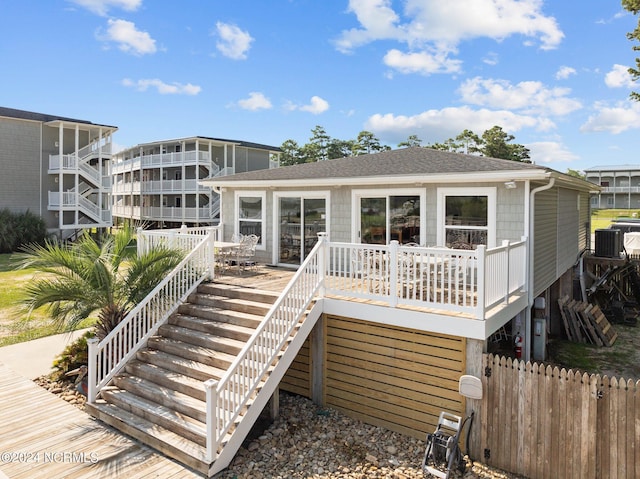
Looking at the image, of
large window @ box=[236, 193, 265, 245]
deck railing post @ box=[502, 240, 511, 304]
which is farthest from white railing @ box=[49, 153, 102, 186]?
deck railing post @ box=[502, 240, 511, 304]

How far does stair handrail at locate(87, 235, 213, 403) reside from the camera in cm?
674

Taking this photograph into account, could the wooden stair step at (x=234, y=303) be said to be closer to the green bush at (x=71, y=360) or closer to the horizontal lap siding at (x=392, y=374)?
the horizontal lap siding at (x=392, y=374)

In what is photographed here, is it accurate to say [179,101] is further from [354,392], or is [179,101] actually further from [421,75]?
[354,392]

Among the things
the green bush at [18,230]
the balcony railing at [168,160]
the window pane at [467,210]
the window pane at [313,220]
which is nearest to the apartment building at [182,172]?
the balcony railing at [168,160]

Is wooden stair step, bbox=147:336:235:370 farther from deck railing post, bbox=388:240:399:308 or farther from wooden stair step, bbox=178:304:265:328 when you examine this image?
deck railing post, bbox=388:240:399:308

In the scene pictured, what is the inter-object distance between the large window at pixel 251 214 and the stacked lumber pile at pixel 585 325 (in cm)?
887

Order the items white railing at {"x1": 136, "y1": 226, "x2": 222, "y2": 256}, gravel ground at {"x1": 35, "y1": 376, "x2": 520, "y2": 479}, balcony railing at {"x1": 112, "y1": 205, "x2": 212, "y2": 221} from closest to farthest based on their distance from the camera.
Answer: gravel ground at {"x1": 35, "y1": 376, "x2": 520, "y2": 479} → white railing at {"x1": 136, "y1": 226, "x2": 222, "y2": 256} → balcony railing at {"x1": 112, "y1": 205, "x2": 212, "y2": 221}

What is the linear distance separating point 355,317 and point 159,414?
10.6 ft

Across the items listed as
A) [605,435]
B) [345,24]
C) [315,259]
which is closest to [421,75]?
[345,24]

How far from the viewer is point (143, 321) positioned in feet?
24.5

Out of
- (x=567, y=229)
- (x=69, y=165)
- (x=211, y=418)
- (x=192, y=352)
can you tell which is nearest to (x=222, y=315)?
(x=192, y=352)

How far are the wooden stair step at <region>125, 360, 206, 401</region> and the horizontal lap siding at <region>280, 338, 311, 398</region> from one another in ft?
6.58

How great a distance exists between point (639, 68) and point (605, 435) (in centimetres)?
1524

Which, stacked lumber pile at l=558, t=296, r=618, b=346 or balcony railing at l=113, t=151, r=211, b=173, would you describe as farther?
balcony railing at l=113, t=151, r=211, b=173
